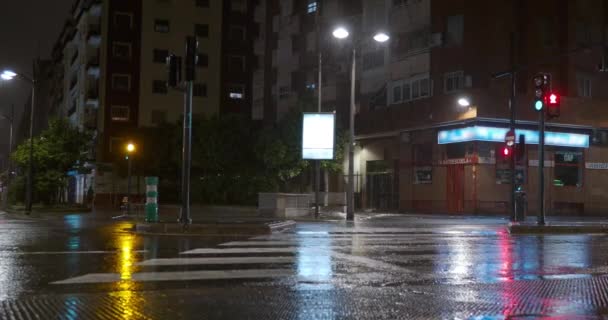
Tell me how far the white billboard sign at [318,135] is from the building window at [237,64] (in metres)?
35.4

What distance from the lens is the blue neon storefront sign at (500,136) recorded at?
3375 centimetres

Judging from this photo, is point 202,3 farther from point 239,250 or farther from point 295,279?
point 295,279

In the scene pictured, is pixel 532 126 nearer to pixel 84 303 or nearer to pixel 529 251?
pixel 529 251

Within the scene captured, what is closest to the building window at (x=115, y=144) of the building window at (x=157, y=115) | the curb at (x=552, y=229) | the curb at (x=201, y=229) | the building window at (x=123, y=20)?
the building window at (x=157, y=115)

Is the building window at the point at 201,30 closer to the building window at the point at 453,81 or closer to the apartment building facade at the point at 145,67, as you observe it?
the apartment building facade at the point at 145,67

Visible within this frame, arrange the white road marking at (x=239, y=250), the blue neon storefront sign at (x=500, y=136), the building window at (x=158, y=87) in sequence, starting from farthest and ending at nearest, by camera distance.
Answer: the building window at (x=158, y=87) < the blue neon storefront sign at (x=500, y=136) < the white road marking at (x=239, y=250)

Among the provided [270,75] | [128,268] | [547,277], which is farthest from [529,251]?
[270,75]

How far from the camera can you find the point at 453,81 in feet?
121

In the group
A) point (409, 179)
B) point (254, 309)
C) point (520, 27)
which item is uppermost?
point (520, 27)

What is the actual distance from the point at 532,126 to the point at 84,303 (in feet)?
102

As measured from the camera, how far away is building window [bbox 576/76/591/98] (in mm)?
36438

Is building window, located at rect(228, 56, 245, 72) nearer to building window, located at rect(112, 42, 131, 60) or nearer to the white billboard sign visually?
building window, located at rect(112, 42, 131, 60)

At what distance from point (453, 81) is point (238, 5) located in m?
32.4

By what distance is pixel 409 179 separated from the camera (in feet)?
128
